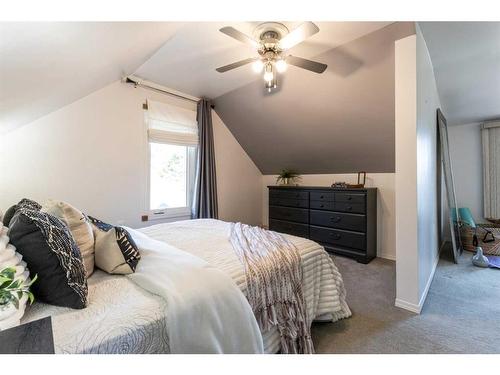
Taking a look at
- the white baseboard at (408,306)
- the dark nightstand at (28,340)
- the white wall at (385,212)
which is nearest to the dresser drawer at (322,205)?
the white wall at (385,212)

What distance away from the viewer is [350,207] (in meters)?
3.16

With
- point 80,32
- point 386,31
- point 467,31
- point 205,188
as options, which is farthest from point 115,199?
point 467,31

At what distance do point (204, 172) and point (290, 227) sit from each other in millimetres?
1722

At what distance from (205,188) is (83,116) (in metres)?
1.71

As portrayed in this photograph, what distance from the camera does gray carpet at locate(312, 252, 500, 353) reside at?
5.00ft

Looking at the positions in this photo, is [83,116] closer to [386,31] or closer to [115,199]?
[115,199]

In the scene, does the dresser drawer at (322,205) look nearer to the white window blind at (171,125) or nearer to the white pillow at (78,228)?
the white window blind at (171,125)

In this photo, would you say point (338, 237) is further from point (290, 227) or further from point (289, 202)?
point (289, 202)

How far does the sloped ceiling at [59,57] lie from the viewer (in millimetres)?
1041

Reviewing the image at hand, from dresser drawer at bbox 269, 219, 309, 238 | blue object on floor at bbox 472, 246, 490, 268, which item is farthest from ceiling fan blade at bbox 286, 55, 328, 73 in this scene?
blue object on floor at bbox 472, 246, 490, 268

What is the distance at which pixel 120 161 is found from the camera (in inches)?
110

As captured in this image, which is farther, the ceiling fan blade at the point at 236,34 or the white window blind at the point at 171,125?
the white window blind at the point at 171,125

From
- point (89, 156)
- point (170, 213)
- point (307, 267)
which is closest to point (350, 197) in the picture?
point (307, 267)

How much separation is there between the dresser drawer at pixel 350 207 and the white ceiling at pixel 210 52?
1948 mm
